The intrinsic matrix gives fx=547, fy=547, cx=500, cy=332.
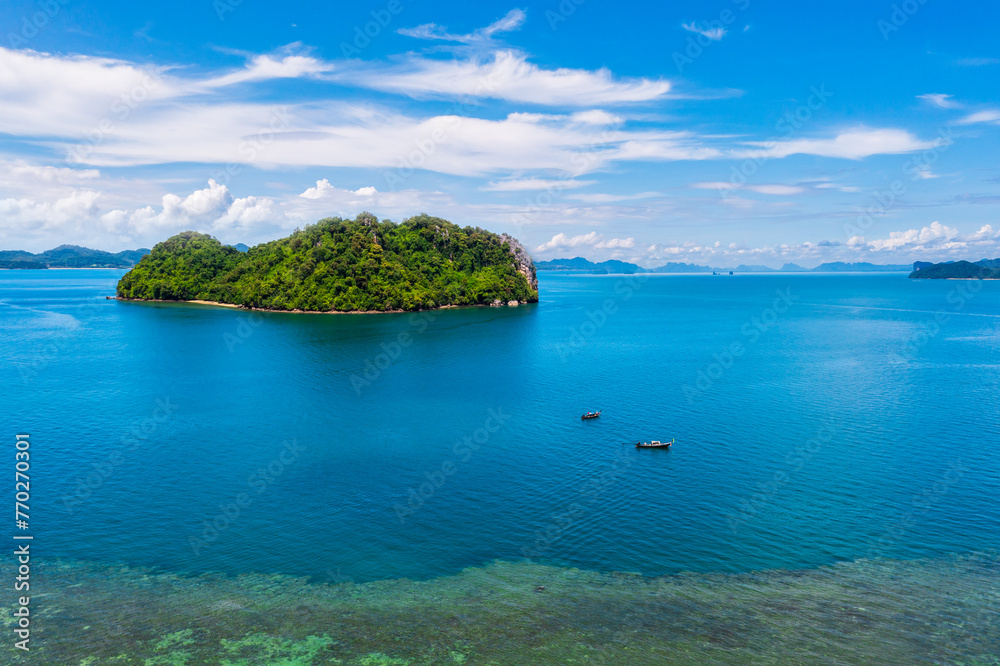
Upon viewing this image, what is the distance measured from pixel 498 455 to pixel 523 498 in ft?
30.4

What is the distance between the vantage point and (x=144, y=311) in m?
168

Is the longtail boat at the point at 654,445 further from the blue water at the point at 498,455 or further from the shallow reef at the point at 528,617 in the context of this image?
the shallow reef at the point at 528,617

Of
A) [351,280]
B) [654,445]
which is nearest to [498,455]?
[654,445]

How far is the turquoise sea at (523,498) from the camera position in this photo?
29000mm

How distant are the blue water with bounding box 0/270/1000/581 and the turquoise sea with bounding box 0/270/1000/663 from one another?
0.28m

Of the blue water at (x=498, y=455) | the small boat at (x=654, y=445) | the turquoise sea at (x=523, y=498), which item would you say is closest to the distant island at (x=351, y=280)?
the blue water at (x=498, y=455)

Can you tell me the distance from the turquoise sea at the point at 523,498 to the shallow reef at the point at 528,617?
0.58ft

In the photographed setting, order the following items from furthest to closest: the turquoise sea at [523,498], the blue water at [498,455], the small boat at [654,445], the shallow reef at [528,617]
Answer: the small boat at [654,445] < the blue water at [498,455] < the turquoise sea at [523,498] < the shallow reef at [528,617]

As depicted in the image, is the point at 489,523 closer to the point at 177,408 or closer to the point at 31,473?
the point at 31,473

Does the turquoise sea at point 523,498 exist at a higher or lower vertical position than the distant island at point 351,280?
lower

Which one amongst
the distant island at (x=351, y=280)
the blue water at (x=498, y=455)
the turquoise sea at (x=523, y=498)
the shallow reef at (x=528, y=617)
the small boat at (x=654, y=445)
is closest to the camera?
the shallow reef at (x=528, y=617)

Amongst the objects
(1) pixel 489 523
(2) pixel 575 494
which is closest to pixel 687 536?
(2) pixel 575 494

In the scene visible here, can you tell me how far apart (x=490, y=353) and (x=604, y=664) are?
77.7m

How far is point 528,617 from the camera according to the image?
2970 cm
